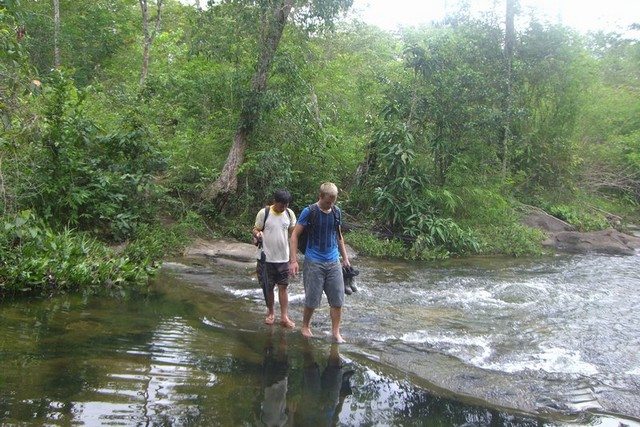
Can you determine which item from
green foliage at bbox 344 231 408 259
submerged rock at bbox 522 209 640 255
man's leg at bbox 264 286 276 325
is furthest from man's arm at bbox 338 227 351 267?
submerged rock at bbox 522 209 640 255

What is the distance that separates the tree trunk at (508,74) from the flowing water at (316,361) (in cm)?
978

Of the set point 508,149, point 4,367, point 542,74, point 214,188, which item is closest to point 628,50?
point 542,74

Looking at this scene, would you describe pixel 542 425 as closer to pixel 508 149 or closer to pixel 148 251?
pixel 148 251

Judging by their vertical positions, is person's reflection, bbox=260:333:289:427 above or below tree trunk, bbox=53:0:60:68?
below

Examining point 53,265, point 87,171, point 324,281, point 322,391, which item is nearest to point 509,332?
point 324,281

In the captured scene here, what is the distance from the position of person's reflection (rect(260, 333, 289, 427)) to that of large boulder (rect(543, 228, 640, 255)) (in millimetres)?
14016

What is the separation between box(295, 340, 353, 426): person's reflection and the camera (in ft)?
14.5

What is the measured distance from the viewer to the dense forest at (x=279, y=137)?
963cm

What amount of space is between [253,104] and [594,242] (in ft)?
37.4

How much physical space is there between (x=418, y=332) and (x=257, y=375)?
2843mm

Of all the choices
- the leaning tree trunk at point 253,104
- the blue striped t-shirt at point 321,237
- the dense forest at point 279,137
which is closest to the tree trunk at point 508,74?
the dense forest at point 279,137

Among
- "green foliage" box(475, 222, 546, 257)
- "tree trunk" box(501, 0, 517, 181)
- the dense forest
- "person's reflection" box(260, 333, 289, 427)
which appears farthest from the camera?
"tree trunk" box(501, 0, 517, 181)

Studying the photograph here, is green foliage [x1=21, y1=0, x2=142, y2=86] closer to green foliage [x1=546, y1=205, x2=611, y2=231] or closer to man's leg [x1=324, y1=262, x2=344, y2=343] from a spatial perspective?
green foliage [x1=546, y1=205, x2=611, y2=231]

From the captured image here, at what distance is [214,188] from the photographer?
47.5 feet
